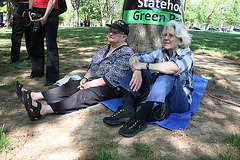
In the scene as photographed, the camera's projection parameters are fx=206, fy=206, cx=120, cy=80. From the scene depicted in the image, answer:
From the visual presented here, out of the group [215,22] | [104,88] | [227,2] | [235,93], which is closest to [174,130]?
[104,88]

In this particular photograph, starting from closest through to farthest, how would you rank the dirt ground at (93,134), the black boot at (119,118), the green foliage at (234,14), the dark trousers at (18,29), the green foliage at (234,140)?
the dirt ground at (93,134), the green foliage at (234,140), the black boot at (119,118), the dark trousers at (18,29), the green foliage at (234,14)

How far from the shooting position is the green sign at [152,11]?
3712mm

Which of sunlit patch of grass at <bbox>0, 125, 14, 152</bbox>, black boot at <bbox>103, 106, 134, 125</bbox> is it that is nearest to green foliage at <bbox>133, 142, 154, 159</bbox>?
black boot at <bbox>103, 106, 134, 125</bbox>

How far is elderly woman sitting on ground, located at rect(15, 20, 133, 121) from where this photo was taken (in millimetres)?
2809

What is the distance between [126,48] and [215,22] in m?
66.1

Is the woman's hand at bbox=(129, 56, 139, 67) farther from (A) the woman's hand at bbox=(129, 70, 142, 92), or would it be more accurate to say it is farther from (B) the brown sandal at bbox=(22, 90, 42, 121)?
(B) the brown sandal at bbox=(22, 90, 42, 121)

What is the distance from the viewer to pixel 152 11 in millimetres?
3754

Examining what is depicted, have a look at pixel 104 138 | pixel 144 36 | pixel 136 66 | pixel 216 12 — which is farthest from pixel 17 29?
pixel 216 12

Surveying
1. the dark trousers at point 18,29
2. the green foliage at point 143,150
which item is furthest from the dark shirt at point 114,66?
the dark trousers at point 18,29

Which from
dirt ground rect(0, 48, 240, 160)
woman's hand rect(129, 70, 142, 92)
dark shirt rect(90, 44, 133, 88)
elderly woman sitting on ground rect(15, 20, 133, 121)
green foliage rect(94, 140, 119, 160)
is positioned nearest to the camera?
green foliage rect(94, 140, 119, 160)

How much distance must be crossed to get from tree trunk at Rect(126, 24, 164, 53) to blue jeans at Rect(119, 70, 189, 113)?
1.40 meters

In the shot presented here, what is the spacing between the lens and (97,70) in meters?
3.22

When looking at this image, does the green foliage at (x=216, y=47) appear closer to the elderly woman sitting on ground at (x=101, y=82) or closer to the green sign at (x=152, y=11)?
the green sign at (x=152, y=11)

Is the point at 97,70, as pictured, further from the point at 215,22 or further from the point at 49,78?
the point at 215,22
